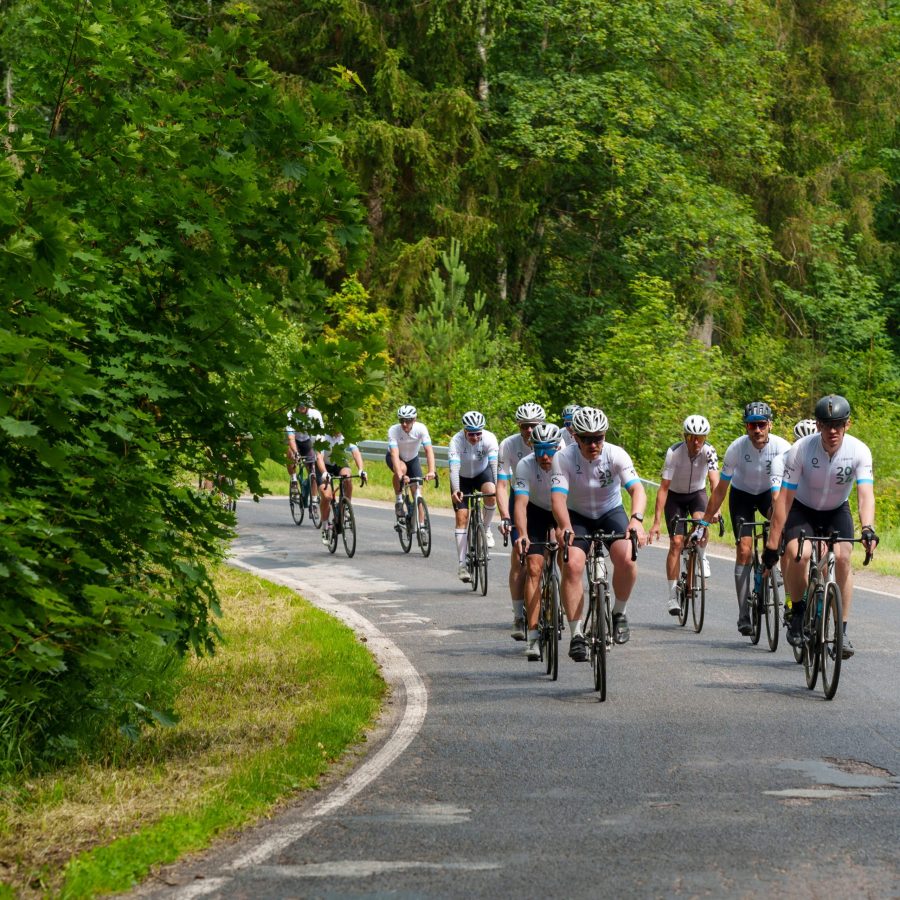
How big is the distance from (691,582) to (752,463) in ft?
4.26

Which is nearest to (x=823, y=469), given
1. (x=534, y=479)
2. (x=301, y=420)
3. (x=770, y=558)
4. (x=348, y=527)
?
(x=770, y=558)

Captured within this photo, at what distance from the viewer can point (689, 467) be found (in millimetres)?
14758

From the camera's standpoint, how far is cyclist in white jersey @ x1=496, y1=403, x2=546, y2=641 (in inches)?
497

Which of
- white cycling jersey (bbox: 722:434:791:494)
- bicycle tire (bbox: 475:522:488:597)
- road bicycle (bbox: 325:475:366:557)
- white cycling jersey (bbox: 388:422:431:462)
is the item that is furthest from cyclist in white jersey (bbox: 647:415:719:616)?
road bicycle (bbox: 325:475:366:557)

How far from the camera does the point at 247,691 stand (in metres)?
11.4

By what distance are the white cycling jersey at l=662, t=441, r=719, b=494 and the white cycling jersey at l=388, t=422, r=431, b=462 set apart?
5.29 metres

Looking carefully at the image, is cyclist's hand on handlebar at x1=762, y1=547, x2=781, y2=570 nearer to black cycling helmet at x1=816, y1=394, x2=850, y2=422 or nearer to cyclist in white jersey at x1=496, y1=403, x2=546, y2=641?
black cycling helmet at x1=816, y1=394, x2=850, y2=422

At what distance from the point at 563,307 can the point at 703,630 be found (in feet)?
92.5

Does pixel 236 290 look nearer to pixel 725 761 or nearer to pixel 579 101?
pixel 725 761

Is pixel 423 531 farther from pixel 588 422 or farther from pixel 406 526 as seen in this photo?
pixel 588 422

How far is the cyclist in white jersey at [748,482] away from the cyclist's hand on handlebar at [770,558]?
0.56 metres

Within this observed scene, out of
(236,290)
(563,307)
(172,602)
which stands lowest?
(172,602)

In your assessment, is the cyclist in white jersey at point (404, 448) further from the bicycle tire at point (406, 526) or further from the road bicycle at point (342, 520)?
the road bicycle at point (342, 520)

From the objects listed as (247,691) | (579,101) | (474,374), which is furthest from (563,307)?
(247,691)
